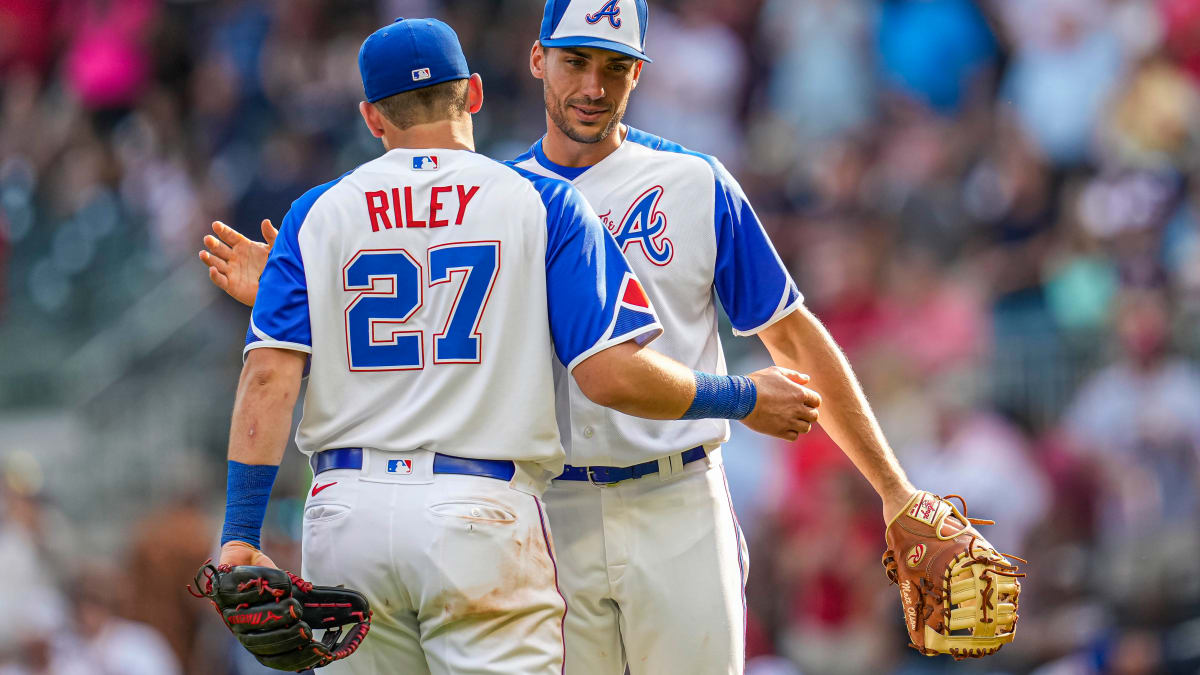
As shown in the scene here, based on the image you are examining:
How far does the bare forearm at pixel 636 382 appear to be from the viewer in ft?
12.6

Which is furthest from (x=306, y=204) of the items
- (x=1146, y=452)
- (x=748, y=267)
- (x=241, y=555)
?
(x=1146, y=452)

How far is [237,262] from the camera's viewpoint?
4449mm

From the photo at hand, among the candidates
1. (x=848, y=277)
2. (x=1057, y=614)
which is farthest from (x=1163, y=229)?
(x=1057, y=614)

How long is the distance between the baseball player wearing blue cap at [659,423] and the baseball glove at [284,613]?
0.86m

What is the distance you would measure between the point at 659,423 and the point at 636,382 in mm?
603

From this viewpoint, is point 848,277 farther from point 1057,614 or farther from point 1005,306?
point 1057,614

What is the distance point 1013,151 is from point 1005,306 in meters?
1.08

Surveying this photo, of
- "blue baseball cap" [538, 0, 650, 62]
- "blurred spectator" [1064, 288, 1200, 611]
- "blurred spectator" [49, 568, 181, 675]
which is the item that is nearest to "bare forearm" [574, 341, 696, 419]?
"blue baseball cap" [538, 0, 650, 62]

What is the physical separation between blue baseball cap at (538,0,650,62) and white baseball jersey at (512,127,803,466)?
0.35 meters

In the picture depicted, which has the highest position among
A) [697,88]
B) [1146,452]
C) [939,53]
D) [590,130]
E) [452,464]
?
→ [590,130]

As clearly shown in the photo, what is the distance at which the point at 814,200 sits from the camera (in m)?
10.4

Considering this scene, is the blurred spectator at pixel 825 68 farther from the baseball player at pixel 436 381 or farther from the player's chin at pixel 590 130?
the baseball player at pixel 436 381

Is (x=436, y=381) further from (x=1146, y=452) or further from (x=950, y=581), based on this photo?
(x=1146, y=452)

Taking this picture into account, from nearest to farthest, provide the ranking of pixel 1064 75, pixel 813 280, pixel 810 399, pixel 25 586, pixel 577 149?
1. pixel 810 399
2. pixel 577 149
3. pixel 813 280
4. pixel 25 586
5. pixel 1064 75
